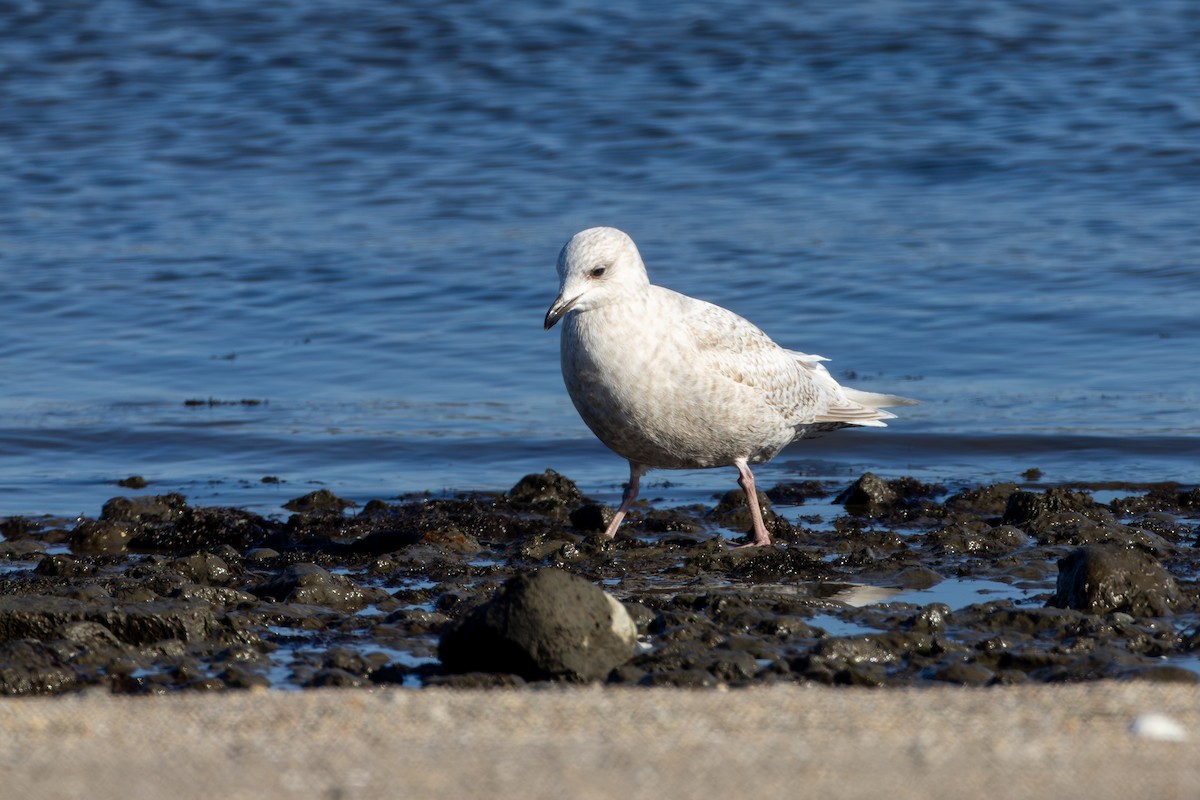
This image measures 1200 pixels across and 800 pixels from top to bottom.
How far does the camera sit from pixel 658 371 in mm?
7055

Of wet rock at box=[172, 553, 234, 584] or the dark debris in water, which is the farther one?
wet rock at box=[172, 553, 234, 584]

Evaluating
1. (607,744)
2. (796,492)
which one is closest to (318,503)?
(796,492)

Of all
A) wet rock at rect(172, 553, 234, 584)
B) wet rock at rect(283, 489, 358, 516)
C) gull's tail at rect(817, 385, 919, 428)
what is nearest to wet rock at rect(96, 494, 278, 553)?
wet rock at rect(283, 489, 358, 516)

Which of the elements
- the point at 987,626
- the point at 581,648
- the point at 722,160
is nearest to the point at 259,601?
the point at 581,648

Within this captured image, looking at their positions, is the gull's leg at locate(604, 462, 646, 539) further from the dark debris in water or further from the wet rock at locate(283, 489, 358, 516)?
the wet rock at locate(283, 489, 358, 516)

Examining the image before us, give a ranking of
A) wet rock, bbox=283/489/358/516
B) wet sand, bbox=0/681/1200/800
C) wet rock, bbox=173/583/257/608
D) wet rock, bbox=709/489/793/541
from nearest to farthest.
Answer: wet sand, bbox=0/681/1200/800 < wet rock, bbox=173/583/257/608 < wet rock, bbox=709/489/793/541 < wet rock, bbox=283/489/358/516

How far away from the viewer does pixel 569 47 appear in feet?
70.2

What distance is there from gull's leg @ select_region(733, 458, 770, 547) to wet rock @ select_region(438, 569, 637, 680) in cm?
220

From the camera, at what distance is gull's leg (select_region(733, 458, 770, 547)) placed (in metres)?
7.45

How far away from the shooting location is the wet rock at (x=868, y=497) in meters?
8.36

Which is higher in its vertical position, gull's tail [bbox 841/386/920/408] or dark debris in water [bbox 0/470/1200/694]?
gull's tail [bbox 841/386/920/408]

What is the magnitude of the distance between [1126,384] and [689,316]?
4654 millimetres

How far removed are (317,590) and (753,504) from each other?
2162 millimetres

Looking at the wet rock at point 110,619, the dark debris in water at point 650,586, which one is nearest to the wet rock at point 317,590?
the dark debris in water at point 650,586
